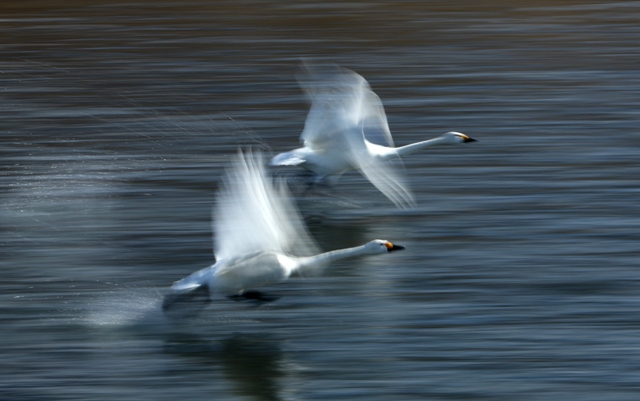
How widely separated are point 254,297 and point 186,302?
1.04 ft

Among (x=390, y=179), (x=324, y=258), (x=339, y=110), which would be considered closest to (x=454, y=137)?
(x=390, y=179)

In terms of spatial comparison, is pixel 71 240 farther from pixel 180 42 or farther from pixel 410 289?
pixel 180 42

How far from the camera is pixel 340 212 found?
259 inches

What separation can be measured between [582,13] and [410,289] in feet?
20.1

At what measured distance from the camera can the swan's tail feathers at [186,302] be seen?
16.6 feet

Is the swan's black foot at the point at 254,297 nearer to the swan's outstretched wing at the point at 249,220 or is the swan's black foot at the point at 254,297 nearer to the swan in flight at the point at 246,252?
the swan in flight at the point at 246,252

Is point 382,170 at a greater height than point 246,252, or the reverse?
point 382,170

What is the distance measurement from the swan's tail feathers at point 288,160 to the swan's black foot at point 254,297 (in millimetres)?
983

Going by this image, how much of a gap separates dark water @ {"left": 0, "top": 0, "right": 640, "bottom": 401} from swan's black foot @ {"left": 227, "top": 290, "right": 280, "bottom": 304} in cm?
6

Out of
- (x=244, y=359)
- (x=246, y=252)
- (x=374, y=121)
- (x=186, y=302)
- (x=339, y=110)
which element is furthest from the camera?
(x=374, y=121)

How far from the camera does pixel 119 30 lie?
10.7 m

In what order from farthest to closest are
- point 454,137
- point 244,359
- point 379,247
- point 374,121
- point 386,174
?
point 454,137 < point 386,174 < point 374,121 < point 379,247 < point 244,359

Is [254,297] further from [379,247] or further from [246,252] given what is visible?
[379,247]

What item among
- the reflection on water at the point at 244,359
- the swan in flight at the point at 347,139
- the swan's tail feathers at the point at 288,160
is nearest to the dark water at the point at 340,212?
the reflection on water at the point at 244,359
